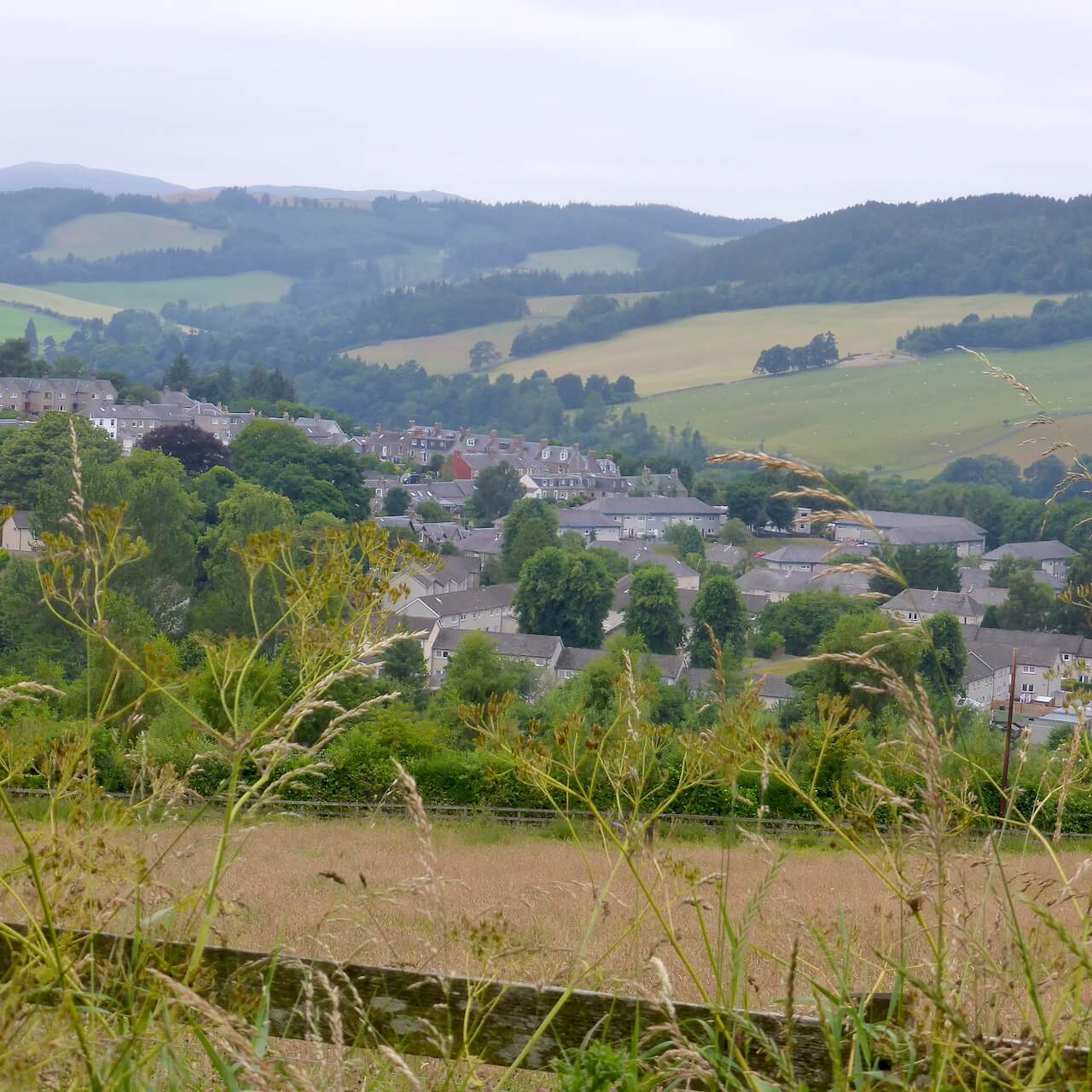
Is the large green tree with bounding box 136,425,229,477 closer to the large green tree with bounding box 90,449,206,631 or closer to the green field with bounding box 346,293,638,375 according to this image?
the large green tree with bounding box 90,449,206,631

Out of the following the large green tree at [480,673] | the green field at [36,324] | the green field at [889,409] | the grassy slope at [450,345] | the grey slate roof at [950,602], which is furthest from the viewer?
the grassy slope at [450,345]

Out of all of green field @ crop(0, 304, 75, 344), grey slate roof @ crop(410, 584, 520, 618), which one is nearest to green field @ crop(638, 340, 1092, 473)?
grey slate roof @ crop(410, 584, 520, 618)

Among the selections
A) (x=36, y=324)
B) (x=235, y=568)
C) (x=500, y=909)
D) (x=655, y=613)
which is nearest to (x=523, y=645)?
(x=655, y=613)

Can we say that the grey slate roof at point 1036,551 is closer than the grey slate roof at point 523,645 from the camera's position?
No

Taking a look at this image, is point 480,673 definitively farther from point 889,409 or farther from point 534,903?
point 889,409

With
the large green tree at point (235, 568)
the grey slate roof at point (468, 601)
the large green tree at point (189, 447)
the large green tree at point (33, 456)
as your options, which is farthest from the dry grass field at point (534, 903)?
the large green tree at point (189, 447)

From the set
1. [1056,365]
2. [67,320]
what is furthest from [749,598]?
[67,320]

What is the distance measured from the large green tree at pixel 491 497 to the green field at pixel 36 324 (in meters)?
92.9

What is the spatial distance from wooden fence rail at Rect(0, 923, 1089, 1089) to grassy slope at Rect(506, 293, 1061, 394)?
139672 millimetres

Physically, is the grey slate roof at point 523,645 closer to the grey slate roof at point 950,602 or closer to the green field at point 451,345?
the grey slate roof at point 950,602

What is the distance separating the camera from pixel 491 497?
298 ft

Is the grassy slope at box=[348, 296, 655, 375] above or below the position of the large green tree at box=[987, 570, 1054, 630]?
above

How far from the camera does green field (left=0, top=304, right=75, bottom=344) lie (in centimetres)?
16350

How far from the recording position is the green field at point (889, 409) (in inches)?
4186
